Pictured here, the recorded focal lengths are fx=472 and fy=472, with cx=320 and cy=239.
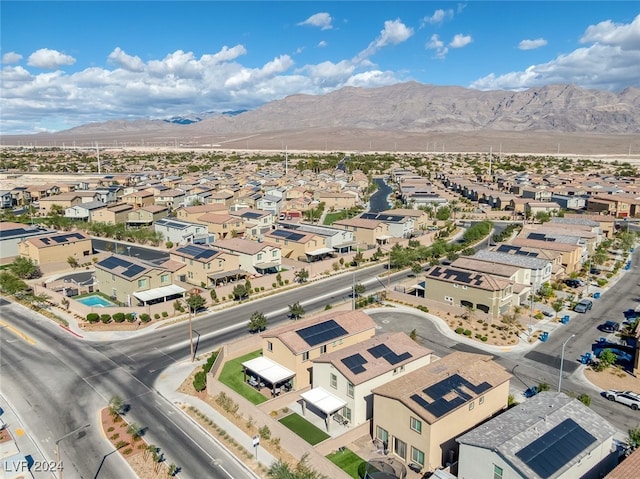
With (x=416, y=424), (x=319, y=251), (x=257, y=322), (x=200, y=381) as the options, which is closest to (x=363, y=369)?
(x=416, y=424)

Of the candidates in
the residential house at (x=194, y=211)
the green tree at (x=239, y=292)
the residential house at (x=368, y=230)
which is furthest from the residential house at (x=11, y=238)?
the residential house at (x=368, y=230)

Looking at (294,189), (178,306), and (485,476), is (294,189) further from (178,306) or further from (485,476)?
(485,476)

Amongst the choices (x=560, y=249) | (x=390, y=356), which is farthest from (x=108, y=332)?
(x=560, y=249)

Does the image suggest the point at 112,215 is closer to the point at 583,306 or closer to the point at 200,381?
the point at 200,381

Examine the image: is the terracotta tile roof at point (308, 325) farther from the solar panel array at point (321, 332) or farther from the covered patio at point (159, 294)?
the covered patio at point (159, 294)

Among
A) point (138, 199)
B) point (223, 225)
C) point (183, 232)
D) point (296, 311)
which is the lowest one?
point (296, 311)

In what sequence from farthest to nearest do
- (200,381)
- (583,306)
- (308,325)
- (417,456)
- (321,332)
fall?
(583,306) < (308,325) < (321,332) < (200,381) < (417,456)

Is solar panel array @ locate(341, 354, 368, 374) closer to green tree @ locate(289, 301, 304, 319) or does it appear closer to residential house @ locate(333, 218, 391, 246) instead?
green tree @ locate(289, 301, 304, 319)
